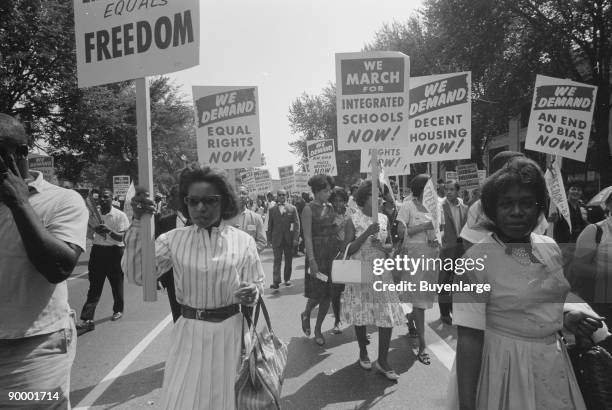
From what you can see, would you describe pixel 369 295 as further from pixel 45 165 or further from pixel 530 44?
pixel 530 44

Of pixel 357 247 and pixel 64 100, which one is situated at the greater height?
pixel 64 100

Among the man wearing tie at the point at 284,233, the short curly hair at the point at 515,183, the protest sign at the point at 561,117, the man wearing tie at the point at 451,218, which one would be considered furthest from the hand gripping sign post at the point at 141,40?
the man wearing tie at the point at 284,233

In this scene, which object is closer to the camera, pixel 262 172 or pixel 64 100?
pixel 262 172

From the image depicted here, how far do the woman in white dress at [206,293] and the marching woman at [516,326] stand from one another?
1178 mm

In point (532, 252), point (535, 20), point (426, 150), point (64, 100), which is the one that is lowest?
point (532, 252)

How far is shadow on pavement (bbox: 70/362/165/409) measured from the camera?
4164mm

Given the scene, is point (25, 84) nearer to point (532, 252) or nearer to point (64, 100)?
point (64, 100)

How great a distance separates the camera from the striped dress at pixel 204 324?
2.48m

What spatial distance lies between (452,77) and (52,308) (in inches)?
249

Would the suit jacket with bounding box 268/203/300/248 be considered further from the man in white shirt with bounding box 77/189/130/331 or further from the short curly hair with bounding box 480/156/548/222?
the short curly hair with bounding box 480/156/548/222

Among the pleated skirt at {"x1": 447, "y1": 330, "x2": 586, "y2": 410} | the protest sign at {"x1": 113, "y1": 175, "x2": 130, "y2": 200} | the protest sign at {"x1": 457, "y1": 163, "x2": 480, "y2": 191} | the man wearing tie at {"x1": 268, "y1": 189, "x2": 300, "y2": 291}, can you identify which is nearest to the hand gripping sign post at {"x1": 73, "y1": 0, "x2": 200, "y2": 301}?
the pleated skirt at {"x1": 447, "y1": 330, "x2": 586, "y2": 410}

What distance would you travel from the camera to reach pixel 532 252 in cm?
206

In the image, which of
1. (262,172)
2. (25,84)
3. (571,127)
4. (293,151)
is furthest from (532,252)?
(293,151)

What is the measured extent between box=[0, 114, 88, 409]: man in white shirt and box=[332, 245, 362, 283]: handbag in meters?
2.41
